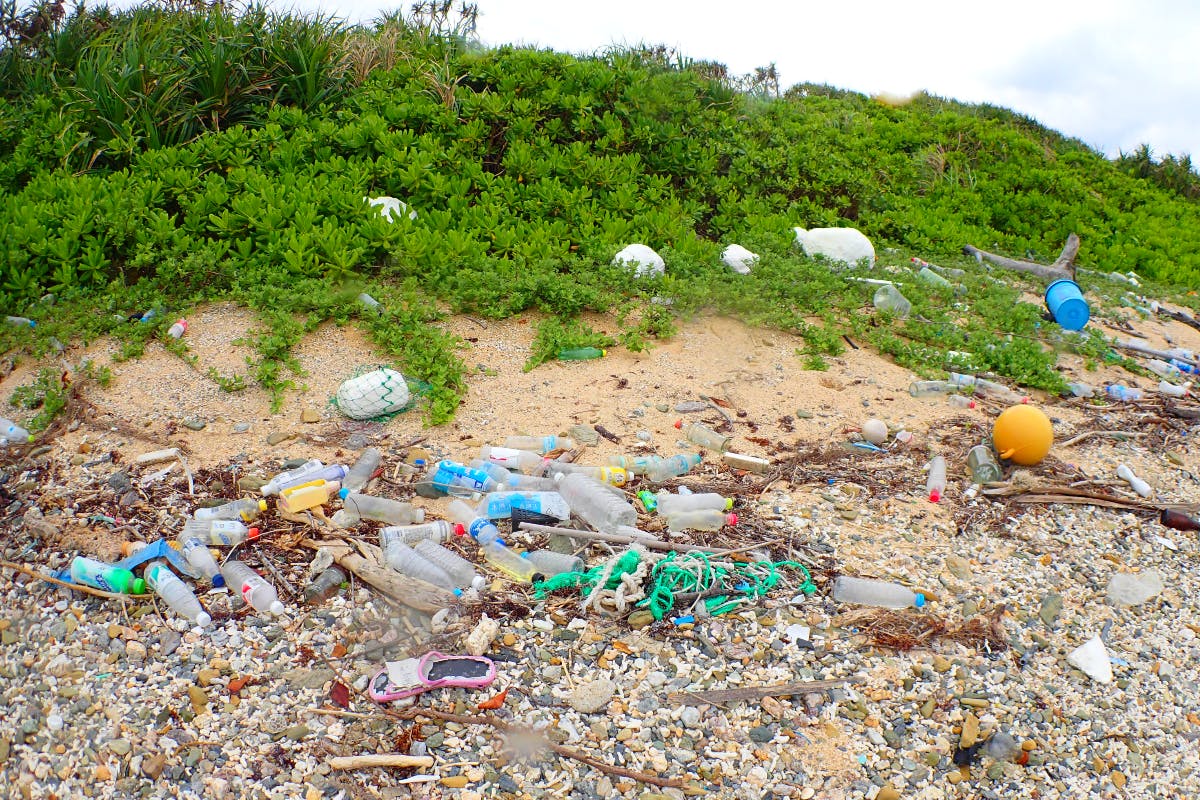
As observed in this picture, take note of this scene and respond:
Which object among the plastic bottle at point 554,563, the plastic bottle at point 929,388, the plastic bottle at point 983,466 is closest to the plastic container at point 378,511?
the plastic bottle at point 554,563

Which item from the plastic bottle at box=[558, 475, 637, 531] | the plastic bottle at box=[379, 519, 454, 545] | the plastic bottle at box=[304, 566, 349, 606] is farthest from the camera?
the plastic bottle at box=[558, 475, 637, 531]

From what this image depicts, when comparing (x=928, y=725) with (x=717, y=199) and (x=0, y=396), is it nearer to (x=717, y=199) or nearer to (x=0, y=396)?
(x=0, y=396)

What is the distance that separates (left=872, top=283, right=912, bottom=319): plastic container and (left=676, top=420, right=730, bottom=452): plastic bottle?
2386 mm

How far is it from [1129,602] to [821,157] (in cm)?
696

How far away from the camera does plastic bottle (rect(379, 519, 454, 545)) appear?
332 cm

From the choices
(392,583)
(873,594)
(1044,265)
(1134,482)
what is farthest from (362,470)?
(1044,265)

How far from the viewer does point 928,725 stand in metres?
2.65

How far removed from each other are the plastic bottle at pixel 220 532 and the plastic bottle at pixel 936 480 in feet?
9.51

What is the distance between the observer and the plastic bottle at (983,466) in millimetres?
4055

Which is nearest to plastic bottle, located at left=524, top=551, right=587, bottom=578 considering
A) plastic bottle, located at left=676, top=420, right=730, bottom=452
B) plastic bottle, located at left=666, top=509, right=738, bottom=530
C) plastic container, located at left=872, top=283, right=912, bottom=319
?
plastic bottle, located at left=666, top=509, right=738, bottom=530

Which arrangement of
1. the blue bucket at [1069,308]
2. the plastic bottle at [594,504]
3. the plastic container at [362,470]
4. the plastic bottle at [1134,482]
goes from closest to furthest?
the plastic bottle at [594,504], the plastic container at [362,470], the plastic bottle at [1134,482], the blue bucket at [1069,308]

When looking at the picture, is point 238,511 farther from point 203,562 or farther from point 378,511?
point 378,511

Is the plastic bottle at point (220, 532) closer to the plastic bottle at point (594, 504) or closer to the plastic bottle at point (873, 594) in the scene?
the plastic bottle at point (594, 504)

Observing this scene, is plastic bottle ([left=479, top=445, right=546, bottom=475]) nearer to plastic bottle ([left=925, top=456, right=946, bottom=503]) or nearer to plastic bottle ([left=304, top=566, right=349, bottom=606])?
plastic bottle ([left=304, top=566, right=349, bottom=606])
